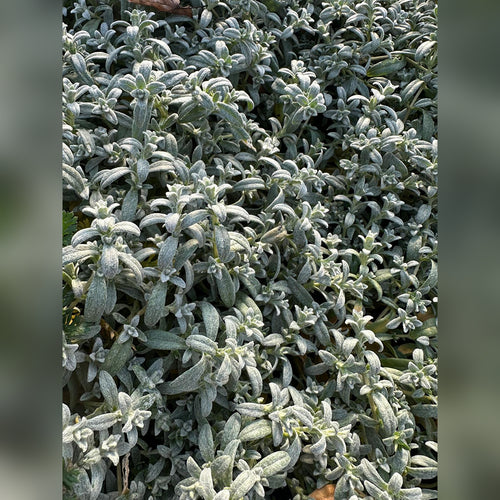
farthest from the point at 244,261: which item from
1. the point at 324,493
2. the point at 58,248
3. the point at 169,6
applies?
the point at 58,248

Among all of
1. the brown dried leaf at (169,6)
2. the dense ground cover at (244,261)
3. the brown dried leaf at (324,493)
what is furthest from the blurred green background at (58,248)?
the brown dried leaf at (169,6)

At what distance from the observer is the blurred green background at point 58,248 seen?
24cm

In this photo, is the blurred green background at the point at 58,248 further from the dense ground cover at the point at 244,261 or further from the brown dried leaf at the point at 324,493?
the brown dried leaf at the point at 324,493

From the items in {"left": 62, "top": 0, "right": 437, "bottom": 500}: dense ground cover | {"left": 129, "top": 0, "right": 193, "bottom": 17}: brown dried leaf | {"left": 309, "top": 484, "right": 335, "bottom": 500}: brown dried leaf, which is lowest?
{"left": 309, "top": 484, "right": 335, "bottom": 500}: brown dried leaf

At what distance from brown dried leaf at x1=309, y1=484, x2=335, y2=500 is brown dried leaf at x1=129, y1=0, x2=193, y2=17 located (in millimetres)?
1390

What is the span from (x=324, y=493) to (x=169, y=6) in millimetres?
1418

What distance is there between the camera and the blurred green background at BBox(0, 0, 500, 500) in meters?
0.24

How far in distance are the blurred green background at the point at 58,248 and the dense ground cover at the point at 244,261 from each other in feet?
2.56
